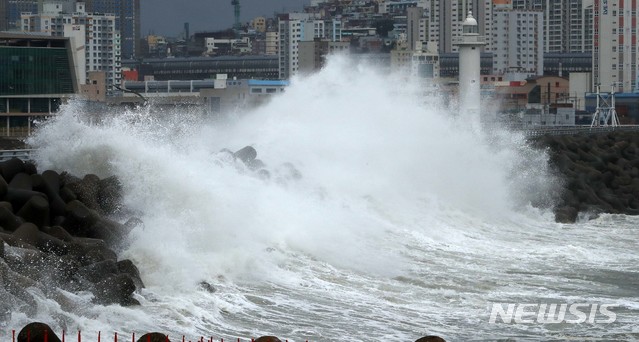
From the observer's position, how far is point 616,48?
69.8 meters

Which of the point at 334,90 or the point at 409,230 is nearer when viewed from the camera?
the point at 409,230

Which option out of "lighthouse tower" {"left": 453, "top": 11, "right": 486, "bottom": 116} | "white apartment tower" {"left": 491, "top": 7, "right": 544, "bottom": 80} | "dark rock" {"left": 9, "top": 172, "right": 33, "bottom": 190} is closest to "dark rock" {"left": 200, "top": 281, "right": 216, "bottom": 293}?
"dark rock" {"left": 9, "top": 172, "right": 33, "bottom": 190}

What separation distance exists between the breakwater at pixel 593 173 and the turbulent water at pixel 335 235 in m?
0.45

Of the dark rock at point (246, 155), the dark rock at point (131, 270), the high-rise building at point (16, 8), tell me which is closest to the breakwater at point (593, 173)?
the dark rock at point (246, 155)

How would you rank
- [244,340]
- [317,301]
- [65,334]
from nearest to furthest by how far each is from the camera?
[65,334] < [244,340] < [317,301]

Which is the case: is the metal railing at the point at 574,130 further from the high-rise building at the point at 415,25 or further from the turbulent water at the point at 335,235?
the high-rise building at the point at 415,25

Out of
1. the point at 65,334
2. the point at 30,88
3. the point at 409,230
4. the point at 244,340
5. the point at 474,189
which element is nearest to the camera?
the point at 65,334

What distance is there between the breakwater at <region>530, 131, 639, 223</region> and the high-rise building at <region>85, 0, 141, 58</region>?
101412mm

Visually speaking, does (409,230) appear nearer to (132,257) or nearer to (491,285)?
(491,285)

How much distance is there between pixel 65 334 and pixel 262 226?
6.68m

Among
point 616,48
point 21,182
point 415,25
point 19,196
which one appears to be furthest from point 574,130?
point 415,25

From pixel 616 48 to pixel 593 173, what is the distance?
39.1 meters

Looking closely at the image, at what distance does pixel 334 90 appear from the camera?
33562 mm

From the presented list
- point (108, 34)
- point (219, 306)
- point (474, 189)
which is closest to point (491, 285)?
point (219, 306)
